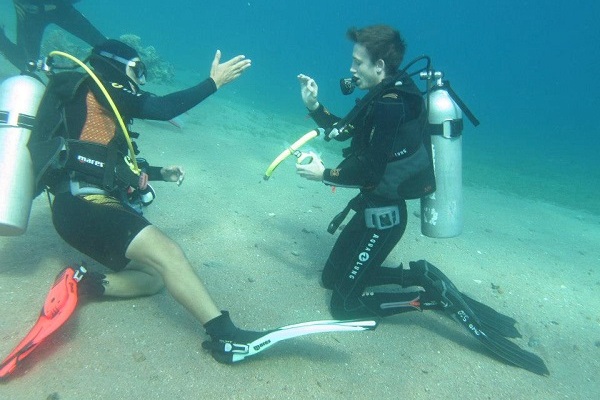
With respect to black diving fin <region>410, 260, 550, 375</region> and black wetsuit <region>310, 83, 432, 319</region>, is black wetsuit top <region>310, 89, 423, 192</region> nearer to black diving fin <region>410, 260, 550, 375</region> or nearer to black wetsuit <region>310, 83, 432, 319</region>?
black wetsuit <region>310, 83, 432, 319</region>

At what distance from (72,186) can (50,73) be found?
1149mm

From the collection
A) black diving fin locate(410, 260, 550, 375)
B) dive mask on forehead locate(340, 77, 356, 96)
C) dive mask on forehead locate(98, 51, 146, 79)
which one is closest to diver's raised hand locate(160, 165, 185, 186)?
dive mask on forehead locate(98, 51, 146, 79)

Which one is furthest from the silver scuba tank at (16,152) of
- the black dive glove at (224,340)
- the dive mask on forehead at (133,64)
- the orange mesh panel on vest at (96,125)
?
the black dive glove at (224,340)

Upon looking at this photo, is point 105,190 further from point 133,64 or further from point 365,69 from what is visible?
point 365,69

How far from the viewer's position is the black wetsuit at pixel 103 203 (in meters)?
2.85

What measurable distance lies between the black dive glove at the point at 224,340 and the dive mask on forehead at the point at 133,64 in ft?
8.16

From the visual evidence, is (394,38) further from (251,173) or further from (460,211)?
(251,173)

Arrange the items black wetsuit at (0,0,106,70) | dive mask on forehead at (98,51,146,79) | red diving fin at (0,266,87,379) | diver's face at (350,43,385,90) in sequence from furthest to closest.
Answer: black wetsuit at (0,0,106,70) < diver's face at (350,43,385,90) < dive mask on forehead at (98,51,146,79) < red diving fin at (0,266,87,379)

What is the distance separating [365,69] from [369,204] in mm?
1452

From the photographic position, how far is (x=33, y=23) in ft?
35.3

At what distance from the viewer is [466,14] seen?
129 metres

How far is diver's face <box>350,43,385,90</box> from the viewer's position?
3650mm

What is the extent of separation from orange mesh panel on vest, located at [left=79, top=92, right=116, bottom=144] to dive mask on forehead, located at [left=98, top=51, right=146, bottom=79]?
44 centimetres

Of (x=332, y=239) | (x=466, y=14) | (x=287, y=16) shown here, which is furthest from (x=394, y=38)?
(x=287, y=16)
